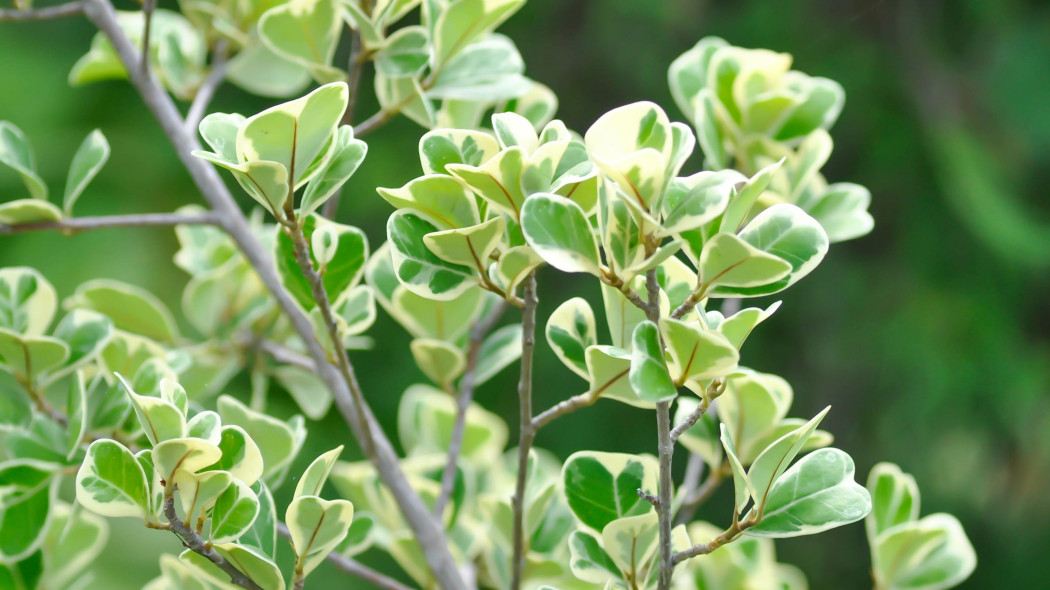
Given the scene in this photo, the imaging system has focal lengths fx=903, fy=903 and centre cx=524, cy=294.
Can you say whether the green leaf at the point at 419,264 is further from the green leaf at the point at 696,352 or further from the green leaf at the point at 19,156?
the green leaf at the point at 19,156

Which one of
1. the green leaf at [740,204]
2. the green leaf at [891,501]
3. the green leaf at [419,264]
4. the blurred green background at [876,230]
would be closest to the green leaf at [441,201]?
the green leaf at [419,264]

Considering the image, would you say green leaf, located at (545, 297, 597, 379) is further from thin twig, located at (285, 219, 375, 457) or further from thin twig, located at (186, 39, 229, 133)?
thin twig, located at (186, 39, 229, 133)

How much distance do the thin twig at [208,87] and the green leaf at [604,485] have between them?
0.34 metres

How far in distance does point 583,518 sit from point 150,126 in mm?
1801

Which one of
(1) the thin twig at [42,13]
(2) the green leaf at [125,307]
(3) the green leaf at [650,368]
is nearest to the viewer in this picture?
(3) the green leaf at [650,368]

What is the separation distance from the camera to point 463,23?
54 cm

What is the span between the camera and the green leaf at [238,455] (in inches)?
16.2

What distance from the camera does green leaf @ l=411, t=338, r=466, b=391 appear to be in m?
0.60

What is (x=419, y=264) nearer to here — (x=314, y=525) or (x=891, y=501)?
(x=314, y=525)

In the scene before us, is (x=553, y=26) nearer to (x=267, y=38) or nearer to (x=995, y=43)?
(x=995, y=43)

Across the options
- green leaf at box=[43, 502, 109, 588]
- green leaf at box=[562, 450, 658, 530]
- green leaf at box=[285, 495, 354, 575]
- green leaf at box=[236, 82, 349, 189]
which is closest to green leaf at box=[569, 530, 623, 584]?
green leaf at box=[562, 450, 658, 530]

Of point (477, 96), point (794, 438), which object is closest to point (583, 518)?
point (794, 438)

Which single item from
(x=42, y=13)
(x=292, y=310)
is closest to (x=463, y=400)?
(x=292, y=310)

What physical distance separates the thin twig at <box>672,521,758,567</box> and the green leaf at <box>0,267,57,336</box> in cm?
41
